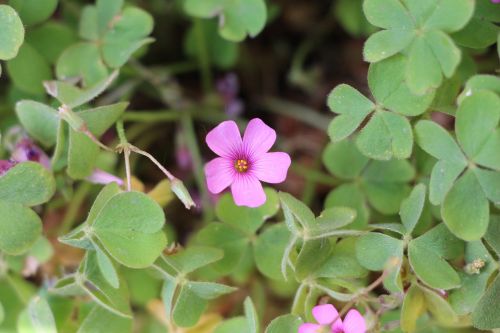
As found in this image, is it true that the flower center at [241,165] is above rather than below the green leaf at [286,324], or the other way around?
above

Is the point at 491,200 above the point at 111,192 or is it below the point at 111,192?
above

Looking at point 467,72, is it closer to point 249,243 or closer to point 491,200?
point 491,200

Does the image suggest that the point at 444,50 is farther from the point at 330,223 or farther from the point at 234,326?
the point at 234,326

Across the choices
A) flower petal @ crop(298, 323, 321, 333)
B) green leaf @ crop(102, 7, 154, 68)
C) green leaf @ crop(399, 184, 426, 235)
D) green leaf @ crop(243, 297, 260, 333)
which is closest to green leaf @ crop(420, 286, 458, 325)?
green leaf @ crop(399, 184, 426, 235)

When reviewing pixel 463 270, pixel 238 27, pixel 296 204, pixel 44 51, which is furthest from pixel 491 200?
pixel 44 51

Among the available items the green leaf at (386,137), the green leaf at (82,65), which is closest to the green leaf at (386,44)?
the green leaf at (386,137)

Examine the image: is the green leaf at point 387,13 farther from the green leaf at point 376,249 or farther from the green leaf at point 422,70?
the green leaf at point 376,249
